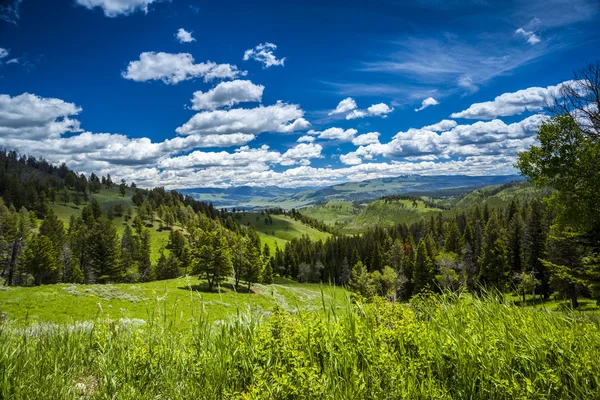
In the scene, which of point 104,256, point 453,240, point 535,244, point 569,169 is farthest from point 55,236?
point 453,240

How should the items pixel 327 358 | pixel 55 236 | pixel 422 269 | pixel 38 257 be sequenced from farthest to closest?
pixel 55 236 → pixel 422 269 → pixel 38 257 → pixel 327 358

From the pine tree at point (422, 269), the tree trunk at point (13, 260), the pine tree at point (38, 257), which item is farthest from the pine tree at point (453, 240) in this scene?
the tree trunk at point (13, 260)

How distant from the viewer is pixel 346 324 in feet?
15.0

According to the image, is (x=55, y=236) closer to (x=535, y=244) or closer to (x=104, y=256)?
(x=104, y=256)

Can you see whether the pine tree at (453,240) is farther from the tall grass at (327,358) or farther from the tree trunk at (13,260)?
the tree trunk at (13,260)

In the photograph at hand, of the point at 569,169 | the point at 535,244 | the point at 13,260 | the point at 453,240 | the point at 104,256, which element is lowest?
the point at 453,240

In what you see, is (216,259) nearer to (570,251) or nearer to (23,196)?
(570,251)

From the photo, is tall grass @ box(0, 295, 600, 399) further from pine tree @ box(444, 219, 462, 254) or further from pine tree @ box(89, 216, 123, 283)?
pine tree @ box(444, 219, 462, 254)

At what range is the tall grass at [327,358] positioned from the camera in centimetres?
346

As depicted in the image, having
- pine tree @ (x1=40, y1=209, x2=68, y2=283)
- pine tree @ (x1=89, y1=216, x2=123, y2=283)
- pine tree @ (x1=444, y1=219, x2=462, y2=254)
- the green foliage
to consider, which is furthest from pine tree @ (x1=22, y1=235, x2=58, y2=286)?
pine tree @ (x1=444, y1=219, x2=462, y2=254)

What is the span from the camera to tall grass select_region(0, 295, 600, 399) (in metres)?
3.46

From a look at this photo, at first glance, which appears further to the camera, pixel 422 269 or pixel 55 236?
pixel 55 236

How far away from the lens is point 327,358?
13.9ft

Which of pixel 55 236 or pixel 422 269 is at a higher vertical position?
pixel 55 236
